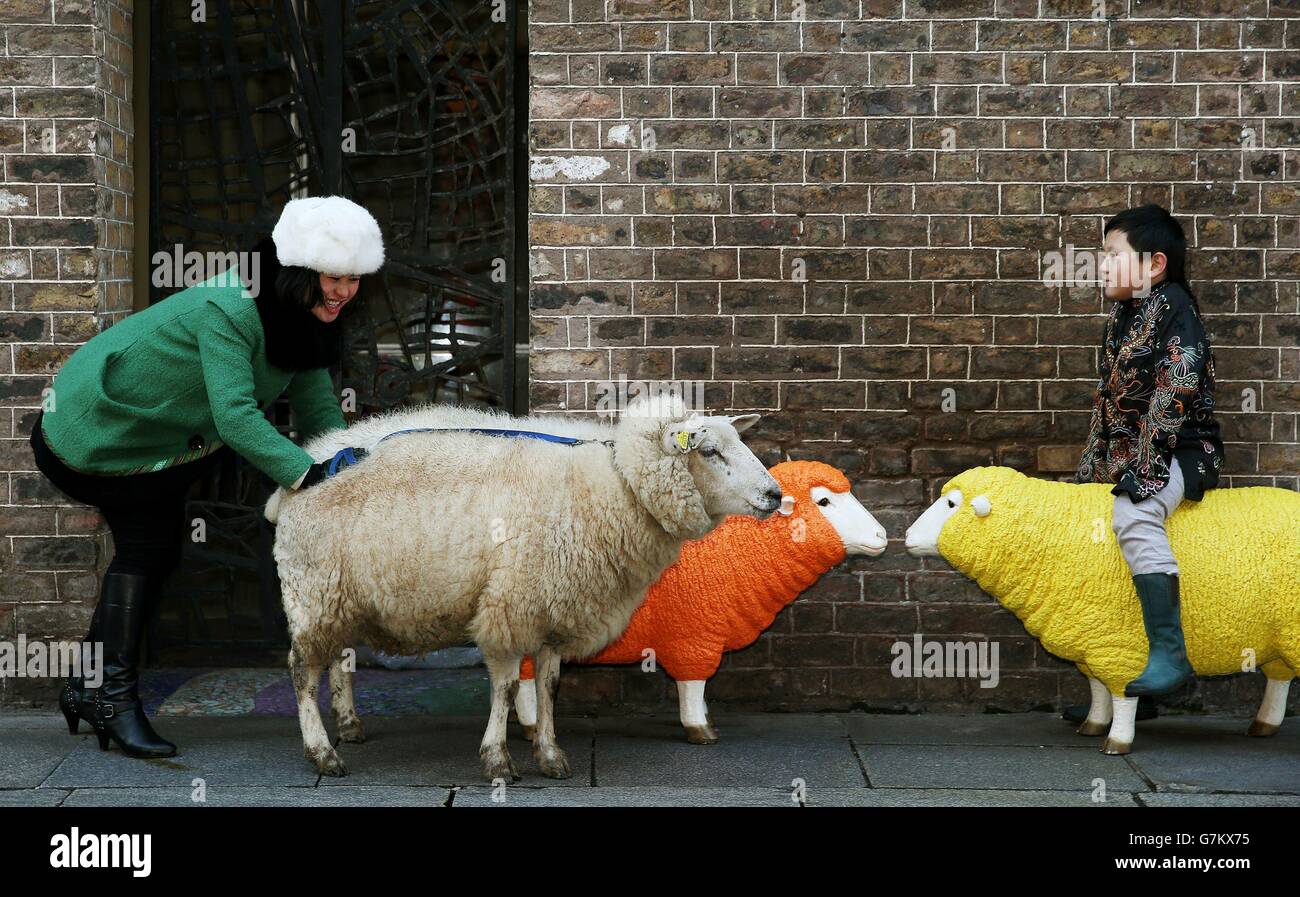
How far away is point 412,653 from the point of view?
5707 millimetres

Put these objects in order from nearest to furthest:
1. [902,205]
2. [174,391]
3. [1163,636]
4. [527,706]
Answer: [174,391] < [1163,636] < [527,706] < [902,205]

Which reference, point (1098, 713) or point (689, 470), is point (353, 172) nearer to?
point (689, 470)

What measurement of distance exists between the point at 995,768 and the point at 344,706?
8.42 feet

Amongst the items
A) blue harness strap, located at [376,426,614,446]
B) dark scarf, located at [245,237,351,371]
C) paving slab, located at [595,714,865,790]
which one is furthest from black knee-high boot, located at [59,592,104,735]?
paving slab, located at [595,714,865,790]

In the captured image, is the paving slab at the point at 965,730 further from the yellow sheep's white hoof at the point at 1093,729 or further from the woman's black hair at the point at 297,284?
the woman's black hair at the point at 297,284

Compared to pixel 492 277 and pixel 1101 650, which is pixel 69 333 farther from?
pixel 1101 650

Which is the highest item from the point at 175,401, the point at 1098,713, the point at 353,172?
the point at 353,172

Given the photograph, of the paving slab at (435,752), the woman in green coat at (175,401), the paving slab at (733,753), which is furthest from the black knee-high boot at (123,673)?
the paving slab at (733,753)

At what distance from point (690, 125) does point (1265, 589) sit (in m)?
3.01

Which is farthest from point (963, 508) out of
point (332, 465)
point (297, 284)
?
point (297, 284)

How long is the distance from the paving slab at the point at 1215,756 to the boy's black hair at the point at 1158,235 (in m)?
1.78

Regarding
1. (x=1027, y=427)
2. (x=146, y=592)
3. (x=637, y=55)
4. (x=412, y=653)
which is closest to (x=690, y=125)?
(x=637, y=55)

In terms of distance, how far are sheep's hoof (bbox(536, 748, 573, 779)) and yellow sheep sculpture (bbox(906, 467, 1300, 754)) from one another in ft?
5.30

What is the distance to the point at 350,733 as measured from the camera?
19.9ft
